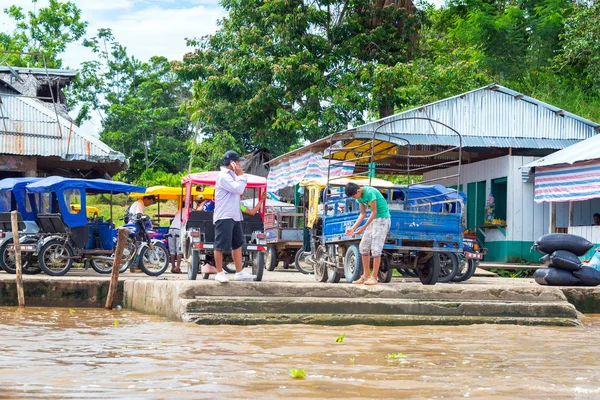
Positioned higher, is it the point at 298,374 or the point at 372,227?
the point at 372,227

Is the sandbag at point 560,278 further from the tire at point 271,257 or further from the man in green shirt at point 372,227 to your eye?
the tire at point 271,257

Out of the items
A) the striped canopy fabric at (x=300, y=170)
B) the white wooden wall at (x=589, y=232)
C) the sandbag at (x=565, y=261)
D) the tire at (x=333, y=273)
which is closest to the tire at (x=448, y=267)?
the sandbag at (x=565, y=261)

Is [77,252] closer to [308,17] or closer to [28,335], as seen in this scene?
[28,335]

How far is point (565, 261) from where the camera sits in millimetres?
13711

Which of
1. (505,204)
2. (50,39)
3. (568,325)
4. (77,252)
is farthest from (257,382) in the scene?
(50,39)

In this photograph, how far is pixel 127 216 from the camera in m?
16.1

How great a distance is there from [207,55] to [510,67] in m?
10.1

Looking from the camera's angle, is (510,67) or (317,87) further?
(510,67)

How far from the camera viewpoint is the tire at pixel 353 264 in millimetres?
12188

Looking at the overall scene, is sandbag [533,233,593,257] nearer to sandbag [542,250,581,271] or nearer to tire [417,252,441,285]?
sandbag [542,250,581,271]

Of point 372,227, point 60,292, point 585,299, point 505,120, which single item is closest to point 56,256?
point 60,292

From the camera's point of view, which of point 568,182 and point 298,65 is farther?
point 298,65

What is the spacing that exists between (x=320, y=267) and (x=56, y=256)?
4643mm

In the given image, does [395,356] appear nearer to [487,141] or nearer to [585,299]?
[585,299]
